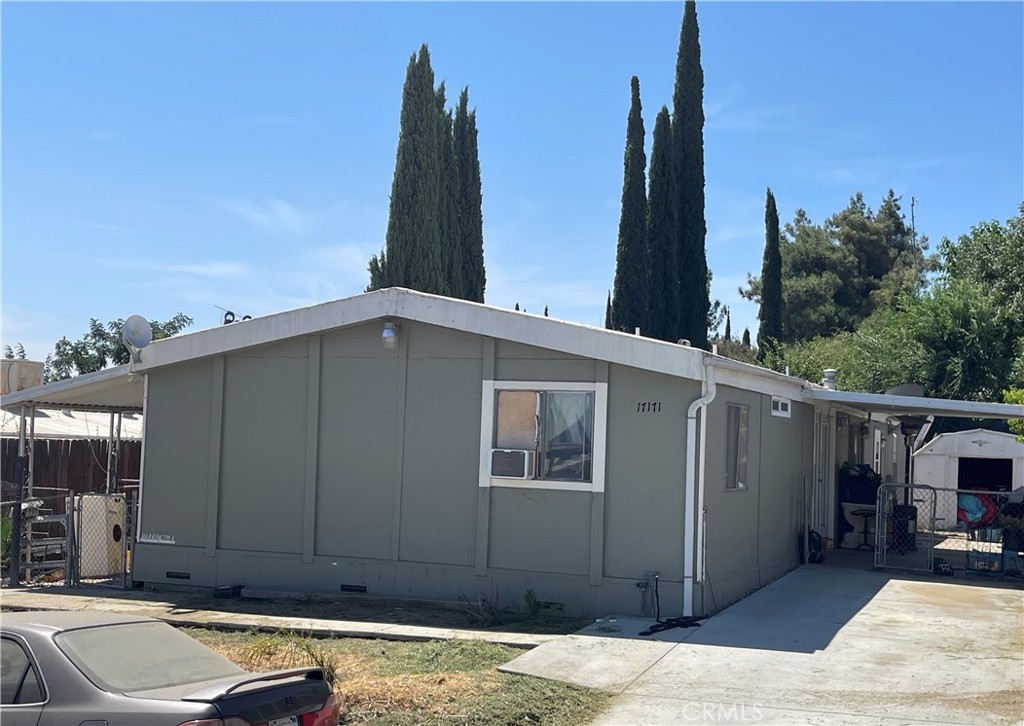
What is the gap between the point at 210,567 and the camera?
1239 cm

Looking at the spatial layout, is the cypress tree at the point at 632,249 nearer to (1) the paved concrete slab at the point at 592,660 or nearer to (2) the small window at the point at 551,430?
(2) the small window at the point at 551,430

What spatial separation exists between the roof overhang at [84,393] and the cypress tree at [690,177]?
21228mm

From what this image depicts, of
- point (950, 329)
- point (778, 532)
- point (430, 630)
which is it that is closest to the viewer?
point (430, 630)

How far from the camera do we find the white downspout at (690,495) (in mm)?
10375

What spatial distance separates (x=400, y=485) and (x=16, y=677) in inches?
270

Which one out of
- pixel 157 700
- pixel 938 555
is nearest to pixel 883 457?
pixel 938 555

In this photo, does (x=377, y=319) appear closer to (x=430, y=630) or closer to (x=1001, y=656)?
(x=430, y=630)

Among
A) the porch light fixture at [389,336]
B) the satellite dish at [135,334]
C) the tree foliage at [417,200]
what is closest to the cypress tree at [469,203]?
the tree foliage at [417,200]

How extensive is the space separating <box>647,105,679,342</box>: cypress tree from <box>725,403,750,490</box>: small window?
20.2 m

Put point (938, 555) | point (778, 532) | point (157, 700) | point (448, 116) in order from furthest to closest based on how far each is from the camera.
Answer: point (448, 116)
point (938, 555)
point (778, 532)
point (157, 700)

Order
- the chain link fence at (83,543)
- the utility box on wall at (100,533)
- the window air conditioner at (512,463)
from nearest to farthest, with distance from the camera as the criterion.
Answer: the window air conditioner at (512,463)
the chain link fence at (83,543)
the utility box on wall at (100,533)

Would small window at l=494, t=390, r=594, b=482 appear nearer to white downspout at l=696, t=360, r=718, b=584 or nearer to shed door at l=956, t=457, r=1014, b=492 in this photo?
white downspout at l=696, t=360, r=718, b=584

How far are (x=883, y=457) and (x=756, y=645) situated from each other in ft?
57.5
